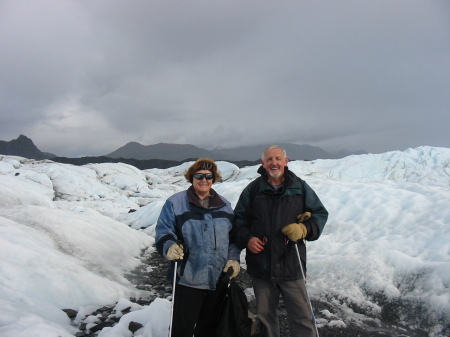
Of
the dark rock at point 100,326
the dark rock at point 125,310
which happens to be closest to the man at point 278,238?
the dark rock at point 100,326

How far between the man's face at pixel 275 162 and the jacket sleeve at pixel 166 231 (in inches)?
52.4

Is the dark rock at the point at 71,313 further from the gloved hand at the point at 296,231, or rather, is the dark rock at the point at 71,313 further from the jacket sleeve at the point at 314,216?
the jacket sleeve at the point at 314,216

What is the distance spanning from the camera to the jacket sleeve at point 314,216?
11.9 ft

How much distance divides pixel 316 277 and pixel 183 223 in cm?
571

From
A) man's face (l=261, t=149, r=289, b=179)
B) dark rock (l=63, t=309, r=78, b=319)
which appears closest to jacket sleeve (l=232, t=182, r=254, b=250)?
man's face (l=261, t=149, r=289, b=179)

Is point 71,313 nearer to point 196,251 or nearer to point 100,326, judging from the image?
point 100,326

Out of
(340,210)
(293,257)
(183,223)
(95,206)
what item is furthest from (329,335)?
(95,206)

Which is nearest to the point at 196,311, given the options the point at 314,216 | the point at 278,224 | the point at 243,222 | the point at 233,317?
the point at 233,317

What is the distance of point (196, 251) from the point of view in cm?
345

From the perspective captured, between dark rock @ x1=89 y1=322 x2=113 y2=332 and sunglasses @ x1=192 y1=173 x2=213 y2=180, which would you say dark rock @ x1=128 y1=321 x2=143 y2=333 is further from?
sunglasses @ x1=192 y1=173 x2=213 y2=180

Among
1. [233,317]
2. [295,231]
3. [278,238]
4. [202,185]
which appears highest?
[202,185]

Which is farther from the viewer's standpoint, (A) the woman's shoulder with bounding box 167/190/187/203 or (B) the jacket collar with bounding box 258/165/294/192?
(B) the jacket collar with bounding box 258/165/294/192

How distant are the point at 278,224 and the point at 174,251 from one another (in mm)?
1335

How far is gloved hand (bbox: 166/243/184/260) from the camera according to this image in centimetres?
322
